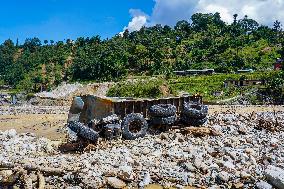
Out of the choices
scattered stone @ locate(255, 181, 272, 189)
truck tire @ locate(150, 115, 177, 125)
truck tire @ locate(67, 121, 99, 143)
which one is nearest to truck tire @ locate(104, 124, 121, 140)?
truck tire @ locate(67, 121, 99, 143)

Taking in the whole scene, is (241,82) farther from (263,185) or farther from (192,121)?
(263,185)

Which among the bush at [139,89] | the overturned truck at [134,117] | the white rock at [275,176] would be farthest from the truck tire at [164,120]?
the bush at [139,89]

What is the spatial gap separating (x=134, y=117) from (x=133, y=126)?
0.57 metres

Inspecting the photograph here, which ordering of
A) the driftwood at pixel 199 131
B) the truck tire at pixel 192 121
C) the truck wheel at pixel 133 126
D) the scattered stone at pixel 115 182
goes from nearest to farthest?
the scattered stone at pixel 115 182, the driftwood at pixel 199 131, the truck wheel at pixel 133 126, the truck tire at pixel 192 121

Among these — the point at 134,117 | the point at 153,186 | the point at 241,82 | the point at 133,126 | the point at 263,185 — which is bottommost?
the point at 153,186

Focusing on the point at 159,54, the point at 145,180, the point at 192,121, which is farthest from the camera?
the point at 159,54

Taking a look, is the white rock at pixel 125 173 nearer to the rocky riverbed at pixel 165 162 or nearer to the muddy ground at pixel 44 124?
the rocky riverbed at pixel 165 162

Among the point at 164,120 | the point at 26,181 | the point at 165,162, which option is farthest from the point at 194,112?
the point at 26,181

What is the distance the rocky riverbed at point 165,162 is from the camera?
14859mm

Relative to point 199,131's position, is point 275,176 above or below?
below

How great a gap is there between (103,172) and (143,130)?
5.20 m

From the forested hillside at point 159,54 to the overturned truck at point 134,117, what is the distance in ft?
187

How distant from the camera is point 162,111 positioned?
20594 mm

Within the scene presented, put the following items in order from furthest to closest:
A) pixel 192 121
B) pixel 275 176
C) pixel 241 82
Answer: pixel 241 82 → pixel 192 121 → pixel 275 176
